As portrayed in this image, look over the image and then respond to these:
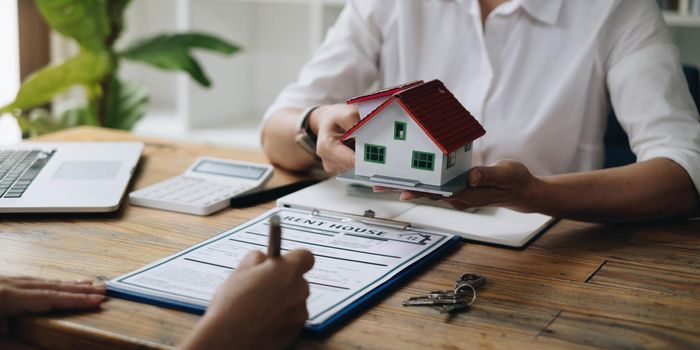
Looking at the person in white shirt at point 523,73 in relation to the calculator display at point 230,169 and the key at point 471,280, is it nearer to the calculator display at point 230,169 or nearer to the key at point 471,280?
the calculator display at point 230,169

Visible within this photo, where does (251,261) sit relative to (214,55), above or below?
above

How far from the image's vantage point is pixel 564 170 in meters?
1.64

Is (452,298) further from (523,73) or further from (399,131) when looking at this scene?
(523,73)

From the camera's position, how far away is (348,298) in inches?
34.4

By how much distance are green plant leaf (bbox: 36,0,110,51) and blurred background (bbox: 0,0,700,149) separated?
1.52 ft

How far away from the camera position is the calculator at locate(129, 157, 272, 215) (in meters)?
1.24

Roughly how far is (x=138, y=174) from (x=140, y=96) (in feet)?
4.05

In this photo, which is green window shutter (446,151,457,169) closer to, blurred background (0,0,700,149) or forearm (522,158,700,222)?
forearm (522,158,700,222)

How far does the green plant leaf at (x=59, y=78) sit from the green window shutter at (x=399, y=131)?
158cm

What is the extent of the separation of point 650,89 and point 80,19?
5.47 ft

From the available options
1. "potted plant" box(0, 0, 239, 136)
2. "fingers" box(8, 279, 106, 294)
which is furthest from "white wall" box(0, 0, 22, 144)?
"fingers" box(8, 279, 106, 294)

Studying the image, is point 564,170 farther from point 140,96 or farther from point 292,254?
point 140,96

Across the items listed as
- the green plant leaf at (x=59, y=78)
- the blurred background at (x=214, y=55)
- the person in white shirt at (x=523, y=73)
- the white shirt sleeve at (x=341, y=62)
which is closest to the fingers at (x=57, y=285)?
the person in white shirt at (x=523, y=73)

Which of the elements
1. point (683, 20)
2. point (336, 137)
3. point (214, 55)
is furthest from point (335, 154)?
point (214, 55)
